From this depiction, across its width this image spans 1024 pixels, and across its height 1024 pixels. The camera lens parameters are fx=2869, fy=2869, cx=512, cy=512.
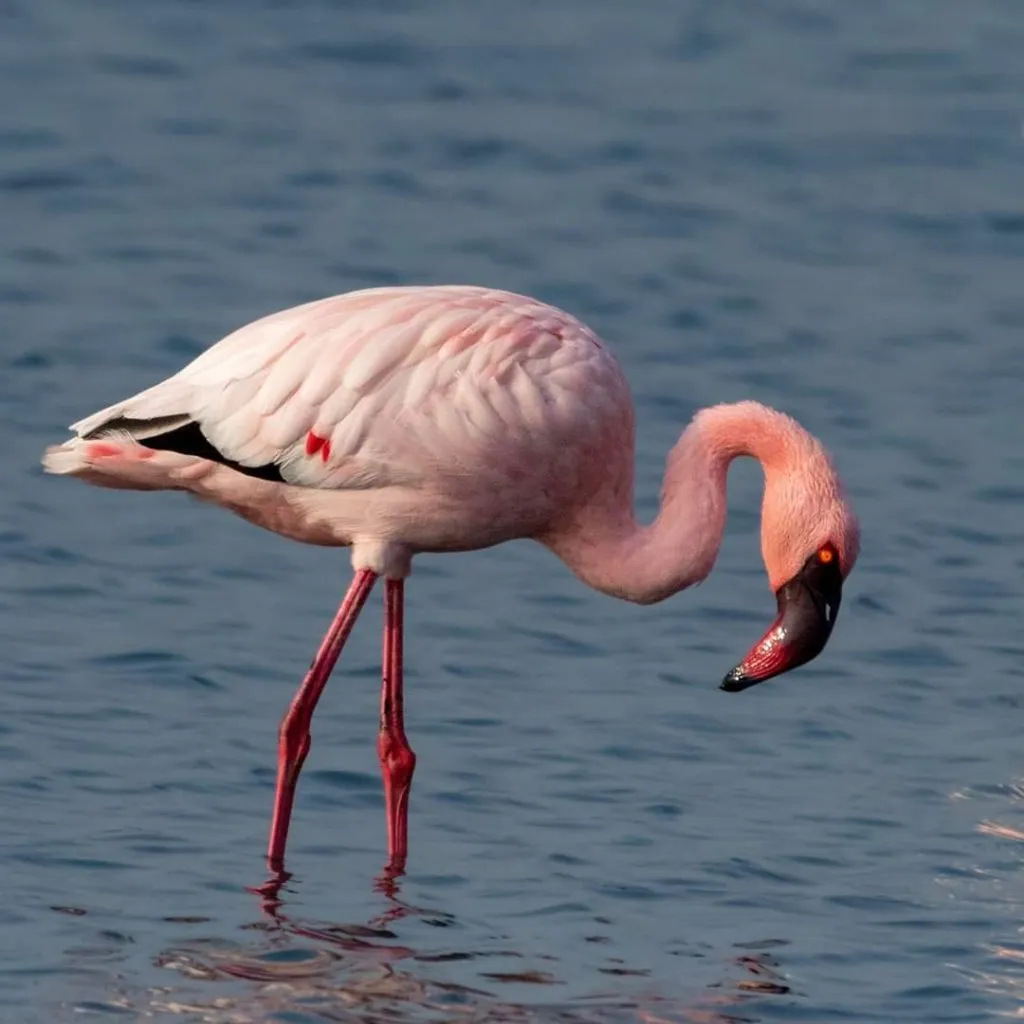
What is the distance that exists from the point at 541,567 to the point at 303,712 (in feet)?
10.1

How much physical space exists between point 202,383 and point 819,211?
9.05 m

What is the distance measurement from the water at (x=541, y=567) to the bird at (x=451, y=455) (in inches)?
25.3

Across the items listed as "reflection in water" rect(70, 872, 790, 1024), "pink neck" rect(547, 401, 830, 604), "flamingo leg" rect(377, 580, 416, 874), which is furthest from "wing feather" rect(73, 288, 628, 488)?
"reflection in water" rect(70, 872, 790, 1024)

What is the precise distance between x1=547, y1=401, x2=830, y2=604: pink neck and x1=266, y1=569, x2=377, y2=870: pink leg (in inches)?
27.7

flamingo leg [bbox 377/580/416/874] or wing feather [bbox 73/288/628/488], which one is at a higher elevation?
wing feather [bbox 73/288/628/488]

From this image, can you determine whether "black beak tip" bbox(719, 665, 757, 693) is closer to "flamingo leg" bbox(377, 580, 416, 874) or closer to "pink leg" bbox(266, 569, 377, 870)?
"flamingo leg" bbox(377, 580, 416, 874)

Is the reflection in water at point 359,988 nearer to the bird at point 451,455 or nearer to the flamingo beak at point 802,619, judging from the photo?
the bird at point 451,455

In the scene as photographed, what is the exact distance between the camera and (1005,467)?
1375cm

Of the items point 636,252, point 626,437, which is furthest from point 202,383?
point 636,252

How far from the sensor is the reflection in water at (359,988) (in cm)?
789

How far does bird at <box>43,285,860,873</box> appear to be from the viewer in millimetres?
9047

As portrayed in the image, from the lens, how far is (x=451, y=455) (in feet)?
29.5

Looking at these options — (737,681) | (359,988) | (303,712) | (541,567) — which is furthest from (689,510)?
(541,567)

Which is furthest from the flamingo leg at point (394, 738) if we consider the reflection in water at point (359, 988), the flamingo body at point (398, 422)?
the reflection in water at point (359, 988)
